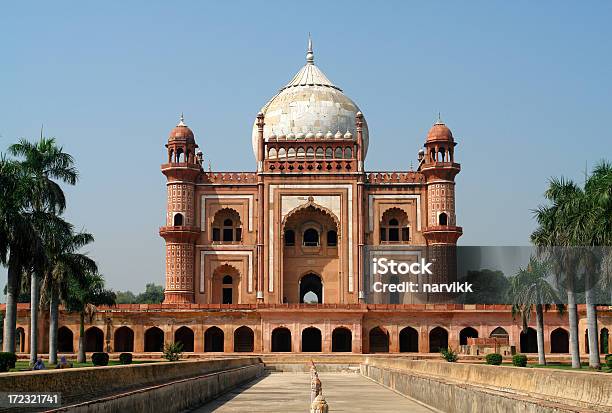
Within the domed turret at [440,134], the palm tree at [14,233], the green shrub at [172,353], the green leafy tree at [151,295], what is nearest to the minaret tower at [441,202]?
the domed turret at [440,134]

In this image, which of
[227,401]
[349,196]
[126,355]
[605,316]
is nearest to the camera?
[227,401]

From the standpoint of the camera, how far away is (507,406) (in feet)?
32.0

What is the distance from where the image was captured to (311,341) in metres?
51.0

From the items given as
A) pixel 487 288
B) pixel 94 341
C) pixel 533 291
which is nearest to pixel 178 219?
pixel 94 341

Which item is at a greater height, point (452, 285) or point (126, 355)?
point (452, 285)

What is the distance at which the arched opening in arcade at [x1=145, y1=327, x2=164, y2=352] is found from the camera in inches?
1949

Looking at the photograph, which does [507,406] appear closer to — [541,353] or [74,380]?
[74,380]

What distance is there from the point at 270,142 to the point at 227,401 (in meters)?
35.9

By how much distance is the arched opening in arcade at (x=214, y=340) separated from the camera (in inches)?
1962

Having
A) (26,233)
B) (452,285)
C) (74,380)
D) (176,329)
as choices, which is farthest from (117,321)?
(74,380)

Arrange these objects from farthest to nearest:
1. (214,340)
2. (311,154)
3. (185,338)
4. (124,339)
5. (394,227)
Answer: (311,154) → (394,227) → (214,340) → (124,339) → (185,338)

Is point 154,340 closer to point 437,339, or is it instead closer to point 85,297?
point 85,297

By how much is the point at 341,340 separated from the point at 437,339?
5.52 metres

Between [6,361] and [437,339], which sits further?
[437,339]
